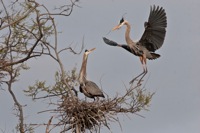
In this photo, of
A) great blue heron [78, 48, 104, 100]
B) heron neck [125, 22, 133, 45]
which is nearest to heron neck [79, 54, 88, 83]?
great blue heron [78, 48, 104, 100]

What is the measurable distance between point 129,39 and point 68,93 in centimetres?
232

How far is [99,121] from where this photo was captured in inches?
488

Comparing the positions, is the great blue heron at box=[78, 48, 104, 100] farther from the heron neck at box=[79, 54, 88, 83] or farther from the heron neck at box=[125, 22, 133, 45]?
the heron neck at box=[125, 22, 133, 45]

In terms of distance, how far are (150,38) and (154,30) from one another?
24cm

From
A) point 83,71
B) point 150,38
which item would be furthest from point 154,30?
point 83,71

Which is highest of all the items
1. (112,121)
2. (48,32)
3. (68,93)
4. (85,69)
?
(48,32)

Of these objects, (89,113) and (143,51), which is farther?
(143,51)

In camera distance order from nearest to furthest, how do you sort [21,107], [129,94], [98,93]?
[129,94]
[98,93]
[21,107]

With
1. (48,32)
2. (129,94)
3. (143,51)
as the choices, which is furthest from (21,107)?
(129,94)

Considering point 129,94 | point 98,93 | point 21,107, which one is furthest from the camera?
point 21,107

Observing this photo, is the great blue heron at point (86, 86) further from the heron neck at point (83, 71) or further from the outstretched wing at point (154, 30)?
the outstretched wing at point (154, 30)

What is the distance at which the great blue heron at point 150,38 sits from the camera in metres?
13.7

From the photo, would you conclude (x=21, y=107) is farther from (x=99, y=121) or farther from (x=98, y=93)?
(x=99, y=121)

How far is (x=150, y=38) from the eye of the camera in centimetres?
1403
